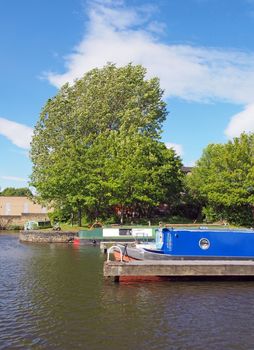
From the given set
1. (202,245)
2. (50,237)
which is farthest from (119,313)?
(50,237)

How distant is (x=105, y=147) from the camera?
57.5m

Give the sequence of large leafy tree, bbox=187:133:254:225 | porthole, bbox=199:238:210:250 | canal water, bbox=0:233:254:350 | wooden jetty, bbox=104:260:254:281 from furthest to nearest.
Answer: large leafy tree, bbox=187:133:254:225, porthole, bbox=199:238:210:250, wooden jetty, bbox=104:260:254:281, canal water, bbox=0:233:254:350

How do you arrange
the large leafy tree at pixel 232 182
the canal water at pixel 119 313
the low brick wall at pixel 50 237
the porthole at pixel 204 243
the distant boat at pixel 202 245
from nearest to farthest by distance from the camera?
the canal water at pixel 119 313
the distant boat at pixel 202 245
the porthole at pixel 204 243
the low brick wall at pixel 50 237
the large leafy tree at pixel 232 182

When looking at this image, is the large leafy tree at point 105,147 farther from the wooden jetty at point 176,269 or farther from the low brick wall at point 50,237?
the wooden jetty at point 176,269

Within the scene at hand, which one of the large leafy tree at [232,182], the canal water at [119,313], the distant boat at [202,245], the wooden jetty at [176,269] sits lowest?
the canal water at [119,313]

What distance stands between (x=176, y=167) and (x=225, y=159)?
7.50 m

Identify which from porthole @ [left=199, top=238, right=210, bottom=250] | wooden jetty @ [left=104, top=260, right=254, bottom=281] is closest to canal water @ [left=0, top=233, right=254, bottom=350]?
wooden jetty @ [left=104, top=260, right=254, bottom=281]

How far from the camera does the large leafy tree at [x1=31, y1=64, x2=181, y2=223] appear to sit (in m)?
53.4

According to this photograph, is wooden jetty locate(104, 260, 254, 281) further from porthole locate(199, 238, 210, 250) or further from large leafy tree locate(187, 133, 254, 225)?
large leafy tree locate(187, 133, 254, 225)

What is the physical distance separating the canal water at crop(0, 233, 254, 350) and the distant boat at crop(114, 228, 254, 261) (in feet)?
8.43

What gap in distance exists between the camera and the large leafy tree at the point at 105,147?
53.4 metres

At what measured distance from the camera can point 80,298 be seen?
18625 mm

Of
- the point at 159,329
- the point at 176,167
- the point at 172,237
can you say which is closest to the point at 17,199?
the point at 176,167

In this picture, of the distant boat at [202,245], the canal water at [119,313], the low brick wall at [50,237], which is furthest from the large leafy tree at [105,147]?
the canal water at [119,313]
